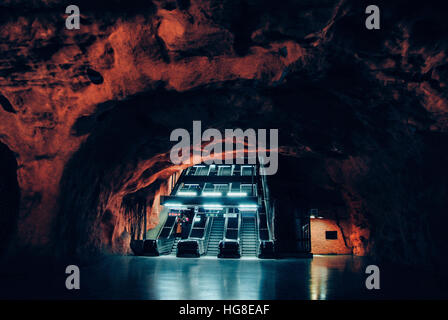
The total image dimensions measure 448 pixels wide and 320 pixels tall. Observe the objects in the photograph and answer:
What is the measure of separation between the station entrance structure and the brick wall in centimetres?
247

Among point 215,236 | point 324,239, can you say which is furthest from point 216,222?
point 324,239

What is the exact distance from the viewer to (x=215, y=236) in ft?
65.4

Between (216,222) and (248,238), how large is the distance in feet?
10.3

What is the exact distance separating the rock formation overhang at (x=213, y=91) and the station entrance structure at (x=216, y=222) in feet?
19.3

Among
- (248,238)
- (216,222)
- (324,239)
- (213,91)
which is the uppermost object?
(213,91)

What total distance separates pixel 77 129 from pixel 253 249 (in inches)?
508

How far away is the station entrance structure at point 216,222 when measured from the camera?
1584 cm

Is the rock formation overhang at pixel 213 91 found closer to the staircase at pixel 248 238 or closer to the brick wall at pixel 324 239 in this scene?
the brick wall at pixel 324 239

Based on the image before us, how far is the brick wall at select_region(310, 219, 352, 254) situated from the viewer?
1667cm

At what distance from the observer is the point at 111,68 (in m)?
7.25

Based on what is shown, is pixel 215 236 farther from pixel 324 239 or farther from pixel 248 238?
pixel 324 239

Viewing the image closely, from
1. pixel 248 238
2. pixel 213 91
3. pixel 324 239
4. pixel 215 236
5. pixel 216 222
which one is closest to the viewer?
pixel 213 91

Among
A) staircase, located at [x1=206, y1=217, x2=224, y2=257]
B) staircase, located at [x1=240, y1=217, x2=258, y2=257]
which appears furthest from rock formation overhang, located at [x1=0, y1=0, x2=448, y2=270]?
staircase, located at [x1=206, y1=217, x2=224, y2=257]

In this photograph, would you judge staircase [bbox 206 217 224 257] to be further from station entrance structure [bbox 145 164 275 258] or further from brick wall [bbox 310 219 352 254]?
brick wall [bbox 310 219 352 254]
